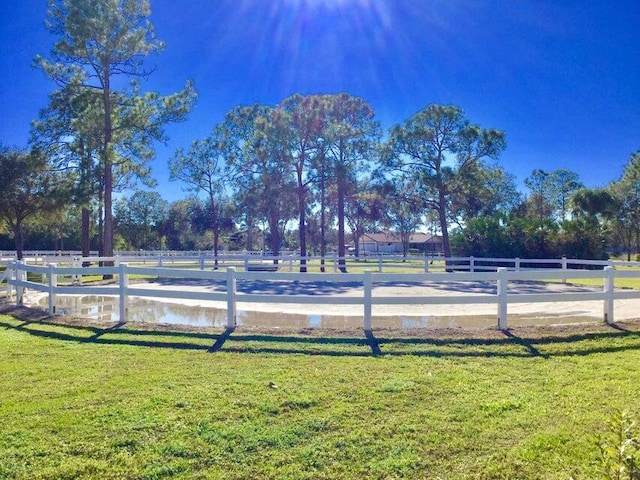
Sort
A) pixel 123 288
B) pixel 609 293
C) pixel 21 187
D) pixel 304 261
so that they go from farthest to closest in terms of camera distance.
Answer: pixel 21 187, pixel 304 261, pixel 123 288, pixel 609 293

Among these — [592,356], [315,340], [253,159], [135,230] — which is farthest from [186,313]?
[135,230]

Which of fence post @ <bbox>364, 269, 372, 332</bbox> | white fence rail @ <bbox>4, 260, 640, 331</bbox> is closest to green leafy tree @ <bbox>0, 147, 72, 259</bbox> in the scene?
white fence rail @ <bbox>4, 260, 640, 331</bbox>

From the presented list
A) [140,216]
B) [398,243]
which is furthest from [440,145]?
[398,243]

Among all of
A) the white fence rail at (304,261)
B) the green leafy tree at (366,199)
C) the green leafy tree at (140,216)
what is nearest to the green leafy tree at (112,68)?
the white fence rail at (304,261)

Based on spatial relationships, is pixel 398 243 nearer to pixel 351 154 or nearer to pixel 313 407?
pixel 351 154

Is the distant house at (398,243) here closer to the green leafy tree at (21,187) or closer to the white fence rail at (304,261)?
the white fence rail at (304,261)

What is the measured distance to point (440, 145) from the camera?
3175cm

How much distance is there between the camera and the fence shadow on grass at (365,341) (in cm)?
665

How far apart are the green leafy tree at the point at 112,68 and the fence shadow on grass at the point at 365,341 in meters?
16.1

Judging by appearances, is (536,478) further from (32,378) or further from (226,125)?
(226,125)

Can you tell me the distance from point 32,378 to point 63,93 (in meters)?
21.6

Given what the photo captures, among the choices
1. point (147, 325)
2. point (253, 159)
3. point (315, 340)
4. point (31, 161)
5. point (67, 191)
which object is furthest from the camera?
point (253, 159)

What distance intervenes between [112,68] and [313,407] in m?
23.4

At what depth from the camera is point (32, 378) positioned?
212 inches
